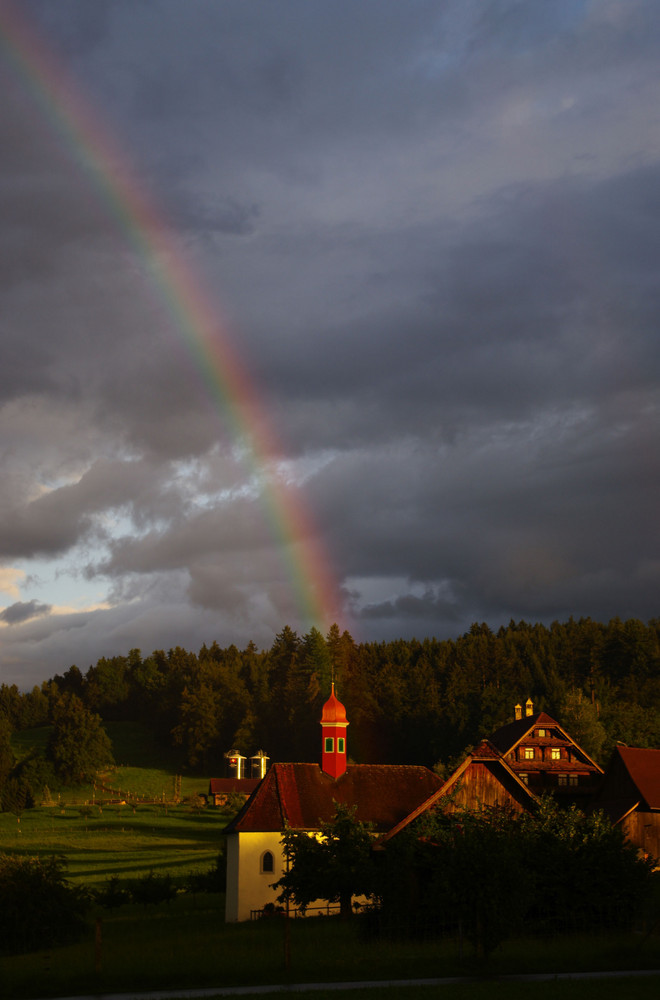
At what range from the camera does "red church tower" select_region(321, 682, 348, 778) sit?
207 ft

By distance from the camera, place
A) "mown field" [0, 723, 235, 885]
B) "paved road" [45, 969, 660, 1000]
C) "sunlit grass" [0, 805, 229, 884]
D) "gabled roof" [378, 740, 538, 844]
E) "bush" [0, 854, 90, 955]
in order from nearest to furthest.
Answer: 1. "paved road" [45, 969, 660, 1000]
2. "bush" [0, 854, 90, 955]
3. "gabled roof" [378, 740, 538, 844]
4. "sunlit grass" [0, 805, 229, 884]
5. "mown field" [0, 723, 235, 885]

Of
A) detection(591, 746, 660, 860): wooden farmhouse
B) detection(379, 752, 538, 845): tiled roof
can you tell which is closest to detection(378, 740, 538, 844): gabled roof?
detection(379, 752, 538, 845): tiled roof

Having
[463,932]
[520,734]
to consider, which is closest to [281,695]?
[520,734]

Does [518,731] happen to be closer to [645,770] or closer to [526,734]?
[526,734]

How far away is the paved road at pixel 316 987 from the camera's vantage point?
23.8m

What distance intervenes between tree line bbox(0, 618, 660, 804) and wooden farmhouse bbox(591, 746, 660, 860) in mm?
56051

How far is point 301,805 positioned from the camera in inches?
2362

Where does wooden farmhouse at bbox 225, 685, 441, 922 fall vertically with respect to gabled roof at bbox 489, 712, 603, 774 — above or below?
below

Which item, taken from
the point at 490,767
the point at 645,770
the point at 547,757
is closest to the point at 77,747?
the point at 547,757

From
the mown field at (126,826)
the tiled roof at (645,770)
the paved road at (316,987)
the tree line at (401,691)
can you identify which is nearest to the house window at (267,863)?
the mown field at (126,826)

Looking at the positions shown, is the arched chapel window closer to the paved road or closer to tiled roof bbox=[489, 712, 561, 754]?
tiled roof bbox=[489, 712, 561, 754]

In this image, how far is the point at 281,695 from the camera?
17112cm

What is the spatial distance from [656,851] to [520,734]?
14.5 m

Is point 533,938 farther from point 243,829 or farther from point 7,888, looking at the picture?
point 243,829
